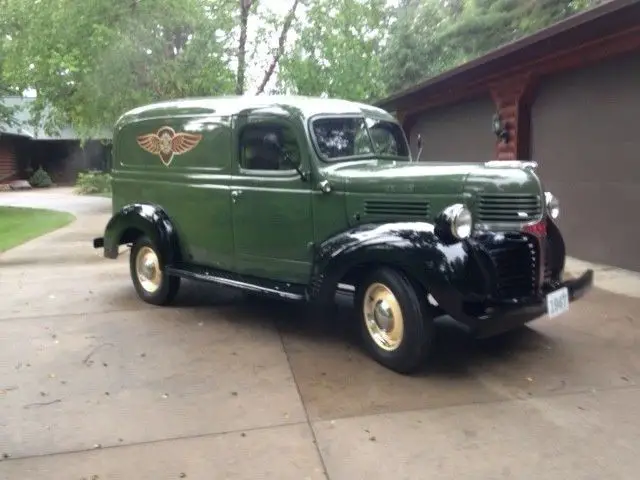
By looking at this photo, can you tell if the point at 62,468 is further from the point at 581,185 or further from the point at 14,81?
the point at 14,81

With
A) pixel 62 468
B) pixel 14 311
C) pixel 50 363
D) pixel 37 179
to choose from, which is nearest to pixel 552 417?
pixel 62 468

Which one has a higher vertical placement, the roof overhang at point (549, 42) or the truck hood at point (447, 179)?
the roof overhang at point (549, 42)

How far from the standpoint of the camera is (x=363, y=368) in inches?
197

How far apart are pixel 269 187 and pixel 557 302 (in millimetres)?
2610

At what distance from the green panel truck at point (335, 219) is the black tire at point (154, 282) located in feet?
0.06


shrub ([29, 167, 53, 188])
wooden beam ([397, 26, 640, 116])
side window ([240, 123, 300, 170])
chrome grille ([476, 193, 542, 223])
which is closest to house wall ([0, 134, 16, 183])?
shrub ([29, 167, 53, 188])

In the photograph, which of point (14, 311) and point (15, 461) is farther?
point (14, 311)

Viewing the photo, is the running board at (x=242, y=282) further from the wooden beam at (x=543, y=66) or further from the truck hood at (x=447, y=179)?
the wooden beam at (x=543, y=66)

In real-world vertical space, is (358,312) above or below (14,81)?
below

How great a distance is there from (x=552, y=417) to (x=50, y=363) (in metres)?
3.79

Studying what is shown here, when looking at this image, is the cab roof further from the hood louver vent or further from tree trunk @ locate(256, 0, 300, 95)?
tree trunk @ locate(256, 0, 300, 95)

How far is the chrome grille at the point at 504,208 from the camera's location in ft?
15.8

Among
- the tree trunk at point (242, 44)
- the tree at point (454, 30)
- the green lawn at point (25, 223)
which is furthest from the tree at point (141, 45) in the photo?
the tree at point (454, 30)

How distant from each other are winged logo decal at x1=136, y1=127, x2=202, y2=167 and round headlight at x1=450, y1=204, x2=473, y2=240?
303 centimetres
